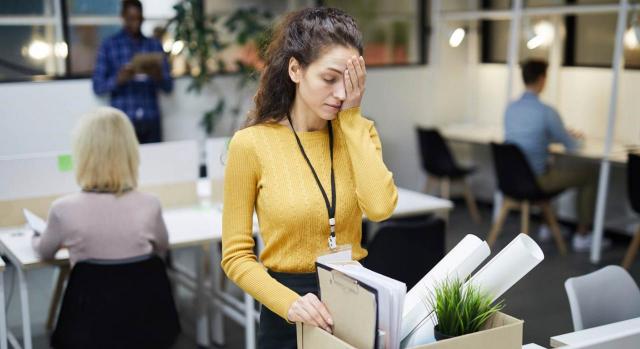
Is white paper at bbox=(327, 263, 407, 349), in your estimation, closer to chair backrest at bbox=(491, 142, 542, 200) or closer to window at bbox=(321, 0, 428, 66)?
chair backrest at bbox=(491, 142, 542, 200)

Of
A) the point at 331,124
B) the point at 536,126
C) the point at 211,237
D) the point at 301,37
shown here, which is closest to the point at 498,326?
the point at 331,124

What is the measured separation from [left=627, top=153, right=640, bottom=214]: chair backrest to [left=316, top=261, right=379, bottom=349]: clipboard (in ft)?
12.3

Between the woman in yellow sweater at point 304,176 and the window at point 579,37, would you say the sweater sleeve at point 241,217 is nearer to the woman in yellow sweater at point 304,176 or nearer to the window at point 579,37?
the woman in yellow sweater at point 304,176

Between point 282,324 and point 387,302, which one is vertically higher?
point 387,302

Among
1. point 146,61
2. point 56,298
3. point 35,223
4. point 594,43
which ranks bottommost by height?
point 56,298

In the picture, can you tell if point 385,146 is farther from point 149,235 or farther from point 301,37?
point 301,37

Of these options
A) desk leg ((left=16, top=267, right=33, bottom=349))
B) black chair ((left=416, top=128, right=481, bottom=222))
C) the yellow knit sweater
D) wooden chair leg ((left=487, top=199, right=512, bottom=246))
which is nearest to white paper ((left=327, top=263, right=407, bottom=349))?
the yellow knit sweater

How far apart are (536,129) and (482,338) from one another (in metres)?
4.24

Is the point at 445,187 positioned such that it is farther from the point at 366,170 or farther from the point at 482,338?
the point at 482,338

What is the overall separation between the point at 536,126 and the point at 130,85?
2869mm

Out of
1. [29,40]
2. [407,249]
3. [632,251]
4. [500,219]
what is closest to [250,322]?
[407,249]

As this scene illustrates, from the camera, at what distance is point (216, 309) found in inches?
155

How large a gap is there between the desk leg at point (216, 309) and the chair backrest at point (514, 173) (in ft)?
7.47

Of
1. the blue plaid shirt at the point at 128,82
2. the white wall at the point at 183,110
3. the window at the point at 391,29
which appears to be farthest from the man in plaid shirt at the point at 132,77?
the window at the point at 391,29
